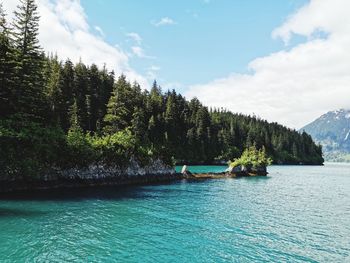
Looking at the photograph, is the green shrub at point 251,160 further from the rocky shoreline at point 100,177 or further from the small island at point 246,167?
the rocky shoreline at point 100,177

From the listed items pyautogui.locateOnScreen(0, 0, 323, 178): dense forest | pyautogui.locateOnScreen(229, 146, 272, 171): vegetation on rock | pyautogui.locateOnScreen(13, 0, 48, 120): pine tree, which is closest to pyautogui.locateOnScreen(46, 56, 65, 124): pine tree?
pyautogui.locateOnScreen(0, 0, 323, 178): dense forest

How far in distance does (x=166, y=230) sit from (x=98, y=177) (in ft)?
113

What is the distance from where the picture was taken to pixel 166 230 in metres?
27.2

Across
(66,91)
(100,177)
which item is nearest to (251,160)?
(100,177)

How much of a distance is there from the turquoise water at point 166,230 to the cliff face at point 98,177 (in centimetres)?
678

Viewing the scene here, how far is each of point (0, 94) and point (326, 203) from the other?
181ft

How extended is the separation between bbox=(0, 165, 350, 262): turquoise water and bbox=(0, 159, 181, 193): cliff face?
678 cm

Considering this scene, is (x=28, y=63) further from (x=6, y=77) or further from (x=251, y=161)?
(x=251, y=161)

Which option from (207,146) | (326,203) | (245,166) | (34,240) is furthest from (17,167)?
(207,146)

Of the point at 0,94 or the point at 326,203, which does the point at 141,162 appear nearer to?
the point at 0,94

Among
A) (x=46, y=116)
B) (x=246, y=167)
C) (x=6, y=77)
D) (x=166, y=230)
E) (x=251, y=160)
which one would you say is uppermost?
(x=6, y=77)

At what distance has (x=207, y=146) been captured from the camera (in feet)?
546

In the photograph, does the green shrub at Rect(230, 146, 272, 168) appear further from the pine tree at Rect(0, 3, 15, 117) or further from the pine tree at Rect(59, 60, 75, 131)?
the pine tree at Rect(0, 3, 15, 117)

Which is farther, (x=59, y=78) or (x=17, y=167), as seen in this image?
(x=59, y=78)
